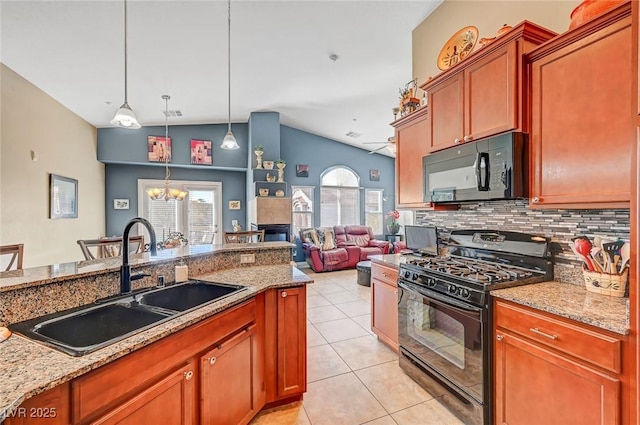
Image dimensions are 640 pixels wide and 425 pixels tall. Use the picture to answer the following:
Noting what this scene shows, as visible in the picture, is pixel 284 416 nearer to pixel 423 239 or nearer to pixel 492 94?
pixel 423 239

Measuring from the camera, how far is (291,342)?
1908mm

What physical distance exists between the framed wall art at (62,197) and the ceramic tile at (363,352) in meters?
4.44

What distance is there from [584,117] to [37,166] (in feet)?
18.7

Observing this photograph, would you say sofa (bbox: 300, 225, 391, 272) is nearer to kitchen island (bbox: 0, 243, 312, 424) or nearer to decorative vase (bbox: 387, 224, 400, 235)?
decorative vase (bbox: 387, 224, 400, 235)

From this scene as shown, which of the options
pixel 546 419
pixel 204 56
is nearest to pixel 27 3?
pixel 204 56

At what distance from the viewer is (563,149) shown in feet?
5.37

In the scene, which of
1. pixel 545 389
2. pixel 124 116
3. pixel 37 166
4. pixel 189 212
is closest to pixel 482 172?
pixel 545 389

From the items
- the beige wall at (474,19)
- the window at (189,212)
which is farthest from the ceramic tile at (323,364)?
the window at (189,212)

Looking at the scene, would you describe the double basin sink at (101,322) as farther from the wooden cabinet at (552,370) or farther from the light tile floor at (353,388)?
the wooden cabinet at (552,370)

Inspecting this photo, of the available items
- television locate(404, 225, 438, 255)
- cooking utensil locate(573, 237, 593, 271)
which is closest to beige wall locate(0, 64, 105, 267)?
television locate(404, 225, 438, 255)

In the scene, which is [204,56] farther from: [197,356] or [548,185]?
[548,185]

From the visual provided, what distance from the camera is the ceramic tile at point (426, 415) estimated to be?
184cm

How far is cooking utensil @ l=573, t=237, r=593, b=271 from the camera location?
5.26ft

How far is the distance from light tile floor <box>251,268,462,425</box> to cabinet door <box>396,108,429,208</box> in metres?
1.53
